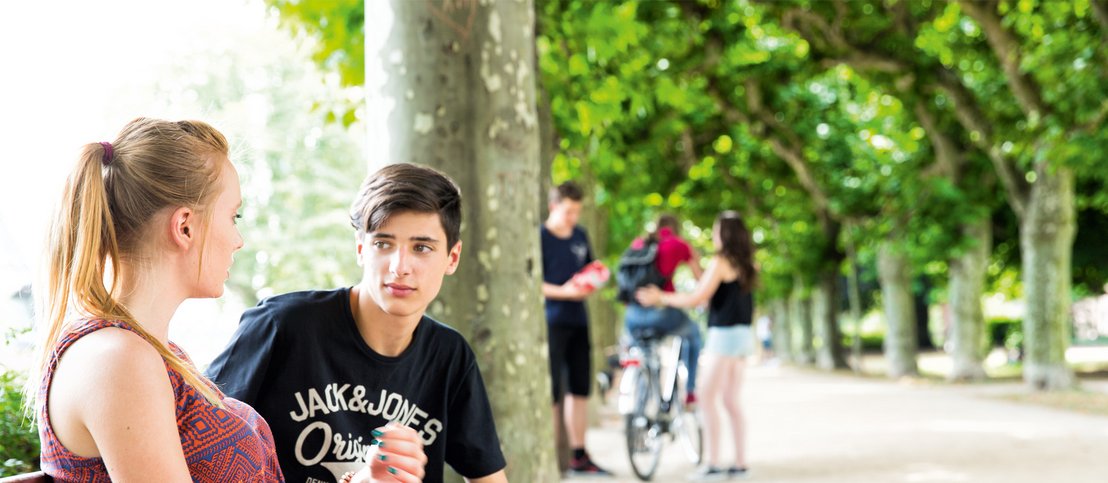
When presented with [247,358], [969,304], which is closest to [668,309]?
[247,358]

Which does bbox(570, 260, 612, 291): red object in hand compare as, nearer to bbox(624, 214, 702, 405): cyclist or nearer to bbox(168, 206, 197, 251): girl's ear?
bbox(624, 214, 702, 405): cyclist

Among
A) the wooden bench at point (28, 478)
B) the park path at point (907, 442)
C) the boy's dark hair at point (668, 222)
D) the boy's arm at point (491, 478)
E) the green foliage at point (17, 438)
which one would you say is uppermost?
the boy's dark hair at point (668, 222)

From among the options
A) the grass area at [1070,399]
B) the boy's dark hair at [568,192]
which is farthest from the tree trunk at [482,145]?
the grass area at [1070,399]

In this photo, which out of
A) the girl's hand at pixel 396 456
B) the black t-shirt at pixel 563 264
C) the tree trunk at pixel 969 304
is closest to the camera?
the girl's hand at pixel 396 456

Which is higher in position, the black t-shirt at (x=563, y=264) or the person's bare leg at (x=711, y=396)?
the black t-shirt at (x=563, y=264)

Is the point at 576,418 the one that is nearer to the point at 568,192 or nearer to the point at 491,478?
the point at 568,192

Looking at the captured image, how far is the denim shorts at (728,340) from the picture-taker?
875 cm

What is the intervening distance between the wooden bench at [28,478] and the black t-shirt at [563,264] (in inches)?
249

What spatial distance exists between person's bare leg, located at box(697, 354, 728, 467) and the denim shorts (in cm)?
6

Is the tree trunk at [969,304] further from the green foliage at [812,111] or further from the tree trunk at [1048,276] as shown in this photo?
the tree trunk at [1048,276]

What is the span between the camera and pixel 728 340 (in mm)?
8742

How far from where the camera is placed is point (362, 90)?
9.52m

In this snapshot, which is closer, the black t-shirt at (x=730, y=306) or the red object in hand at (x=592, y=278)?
the red object in hand at (x=592, y=278)

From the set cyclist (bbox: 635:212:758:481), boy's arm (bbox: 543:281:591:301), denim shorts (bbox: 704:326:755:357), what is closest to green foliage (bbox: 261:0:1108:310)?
cyclist (bbox: 635:212:758:481)
